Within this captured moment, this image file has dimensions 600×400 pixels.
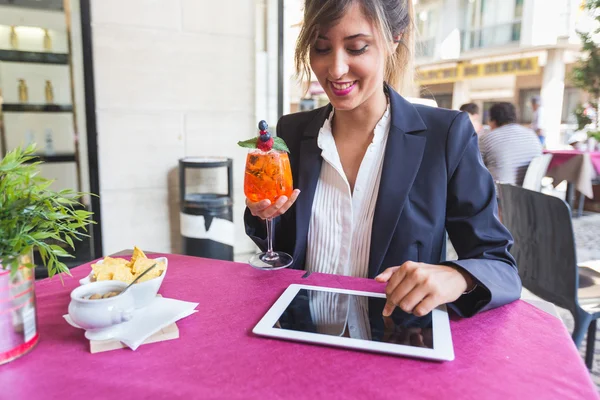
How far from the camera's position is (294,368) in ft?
2.28

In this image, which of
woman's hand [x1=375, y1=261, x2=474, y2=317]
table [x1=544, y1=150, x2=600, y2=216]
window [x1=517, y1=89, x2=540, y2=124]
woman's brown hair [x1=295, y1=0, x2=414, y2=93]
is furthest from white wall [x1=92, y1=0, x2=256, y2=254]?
window [x1=517, y1=89, x2=540, y2=124]

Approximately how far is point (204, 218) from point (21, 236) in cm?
237

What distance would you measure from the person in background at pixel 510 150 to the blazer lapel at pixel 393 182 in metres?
3.44

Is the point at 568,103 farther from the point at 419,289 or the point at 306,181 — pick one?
the point at 419,289

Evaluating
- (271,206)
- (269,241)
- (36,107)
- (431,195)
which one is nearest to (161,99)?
(36,107)

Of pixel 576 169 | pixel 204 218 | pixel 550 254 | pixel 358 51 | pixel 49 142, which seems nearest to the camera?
pixel 358 51

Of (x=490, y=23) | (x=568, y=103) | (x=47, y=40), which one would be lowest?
(x=47, y=40)

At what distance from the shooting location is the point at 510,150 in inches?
169

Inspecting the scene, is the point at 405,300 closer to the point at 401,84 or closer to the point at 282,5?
the point at 401,84

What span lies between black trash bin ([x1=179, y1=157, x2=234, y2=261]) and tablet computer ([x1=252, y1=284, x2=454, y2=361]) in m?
2.17

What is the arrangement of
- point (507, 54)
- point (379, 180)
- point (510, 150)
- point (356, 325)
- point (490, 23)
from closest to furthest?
point (356, 325), point (379, 180), point (510, 150), point (507, 54), point (490, 23)

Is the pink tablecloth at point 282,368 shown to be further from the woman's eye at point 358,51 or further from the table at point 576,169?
the table at point 576,169

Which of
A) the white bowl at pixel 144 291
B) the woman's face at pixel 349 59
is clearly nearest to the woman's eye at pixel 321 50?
the woman's face at pixel 349 59

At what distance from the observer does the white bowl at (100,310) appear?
747 mm
